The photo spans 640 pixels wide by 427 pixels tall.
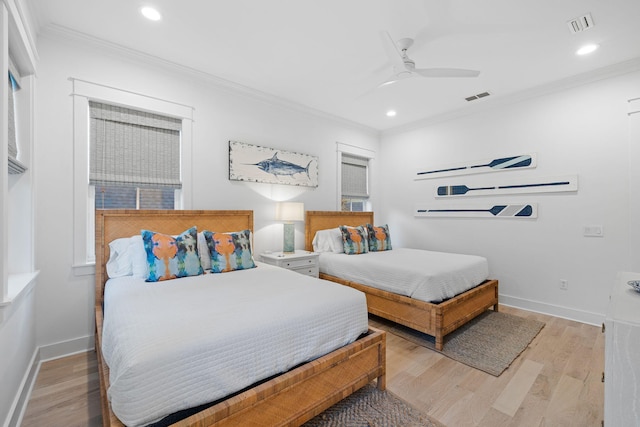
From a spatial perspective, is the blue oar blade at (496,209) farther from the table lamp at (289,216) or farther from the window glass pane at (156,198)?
the window glass pane at (156,198)

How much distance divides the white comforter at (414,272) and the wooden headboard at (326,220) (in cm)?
50

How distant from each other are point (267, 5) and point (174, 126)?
1607mm

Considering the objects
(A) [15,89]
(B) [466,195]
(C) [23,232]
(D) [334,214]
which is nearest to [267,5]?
(A) [15,89]

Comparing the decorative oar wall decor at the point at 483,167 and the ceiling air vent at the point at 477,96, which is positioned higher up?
the ceiling air vent at the point at 477,96

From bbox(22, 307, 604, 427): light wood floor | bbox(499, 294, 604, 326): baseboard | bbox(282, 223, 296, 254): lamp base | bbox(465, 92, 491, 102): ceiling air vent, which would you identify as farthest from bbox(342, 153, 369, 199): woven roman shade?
bbox(22, 307, 604, 427): light wood floor

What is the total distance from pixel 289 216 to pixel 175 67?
2031mm

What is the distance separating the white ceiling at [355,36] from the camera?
7.13 feet

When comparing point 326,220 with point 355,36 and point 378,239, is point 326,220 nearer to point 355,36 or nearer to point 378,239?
point 378,239

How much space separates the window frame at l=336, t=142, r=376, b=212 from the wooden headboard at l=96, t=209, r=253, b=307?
177 cm

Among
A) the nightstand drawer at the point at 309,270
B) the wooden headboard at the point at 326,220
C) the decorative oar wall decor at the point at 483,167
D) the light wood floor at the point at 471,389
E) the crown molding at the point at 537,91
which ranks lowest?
the light wood floor at the point at 471,389

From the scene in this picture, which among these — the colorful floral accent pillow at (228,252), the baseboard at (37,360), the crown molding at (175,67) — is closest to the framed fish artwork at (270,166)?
the crown molding at (175,67)

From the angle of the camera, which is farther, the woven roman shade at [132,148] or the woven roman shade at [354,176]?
the woven roman shade at [354,176]

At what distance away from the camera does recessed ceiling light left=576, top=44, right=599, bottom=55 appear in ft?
8.73

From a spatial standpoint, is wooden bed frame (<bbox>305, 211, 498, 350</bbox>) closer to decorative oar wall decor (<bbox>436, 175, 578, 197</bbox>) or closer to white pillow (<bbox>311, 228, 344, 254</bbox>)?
white pillow (<bbox>311, 228, 344, 254</bbox>)
